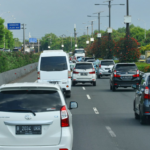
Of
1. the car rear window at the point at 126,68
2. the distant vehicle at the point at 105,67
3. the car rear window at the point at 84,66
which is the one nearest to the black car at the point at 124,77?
the car rear window at the point at 126,68

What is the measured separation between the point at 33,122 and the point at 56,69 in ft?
47.4

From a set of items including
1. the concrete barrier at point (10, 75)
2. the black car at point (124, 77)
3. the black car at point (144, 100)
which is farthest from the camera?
the concrete barrier at point (10, 75)

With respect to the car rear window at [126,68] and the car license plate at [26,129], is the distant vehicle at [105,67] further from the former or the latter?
the car license plate at [26,129]

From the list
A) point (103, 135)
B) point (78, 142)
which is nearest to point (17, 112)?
point (78, 142)

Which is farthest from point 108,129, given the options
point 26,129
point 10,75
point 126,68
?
point 10,75

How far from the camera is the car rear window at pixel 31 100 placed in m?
7.07

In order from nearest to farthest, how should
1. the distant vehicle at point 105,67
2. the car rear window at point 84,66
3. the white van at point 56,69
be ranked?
the white van at point 56,69 → the car rear window at point 84,66 → the distant vehicle at point 105,67

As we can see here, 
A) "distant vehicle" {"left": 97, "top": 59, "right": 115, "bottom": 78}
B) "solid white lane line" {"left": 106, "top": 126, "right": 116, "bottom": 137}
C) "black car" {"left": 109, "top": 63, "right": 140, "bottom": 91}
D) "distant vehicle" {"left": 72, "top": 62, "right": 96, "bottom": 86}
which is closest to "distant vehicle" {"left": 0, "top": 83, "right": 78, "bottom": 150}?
"solid white lane line" {"left": 106, "top": 126, "right": 116, "bottom": 137}

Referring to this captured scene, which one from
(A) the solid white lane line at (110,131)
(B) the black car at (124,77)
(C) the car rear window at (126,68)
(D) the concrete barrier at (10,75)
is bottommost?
(D) the concrete barrier at (10,75)

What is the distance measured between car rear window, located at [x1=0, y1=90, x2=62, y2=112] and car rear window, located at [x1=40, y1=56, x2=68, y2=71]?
1395cm

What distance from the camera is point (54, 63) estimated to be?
843 inches

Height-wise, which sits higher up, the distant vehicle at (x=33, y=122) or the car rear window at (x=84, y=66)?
the distant vehicle at (x=33, y=122)

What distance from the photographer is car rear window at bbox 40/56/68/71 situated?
21312 mm

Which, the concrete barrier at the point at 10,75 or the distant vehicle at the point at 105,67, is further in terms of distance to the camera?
the distant vehicle at the point at 105,67
